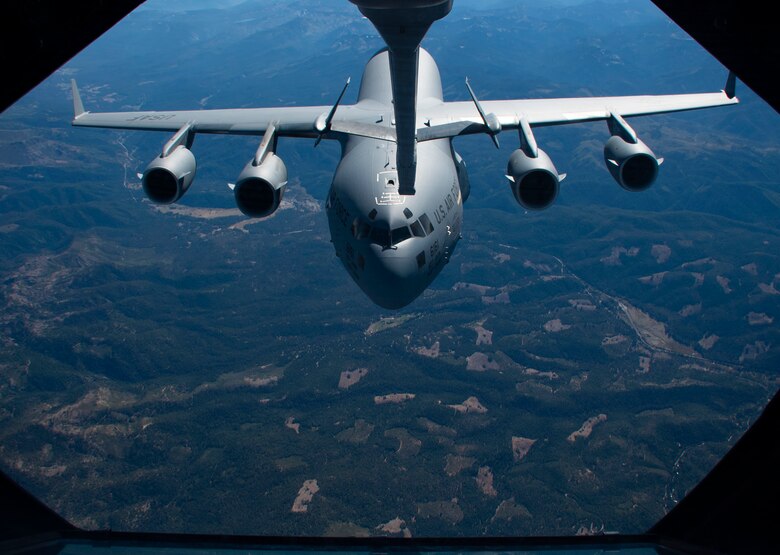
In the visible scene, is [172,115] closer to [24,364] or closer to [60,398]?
[60,398]

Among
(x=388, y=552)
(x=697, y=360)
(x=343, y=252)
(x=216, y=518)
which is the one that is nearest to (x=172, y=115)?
(x=343, y=252)

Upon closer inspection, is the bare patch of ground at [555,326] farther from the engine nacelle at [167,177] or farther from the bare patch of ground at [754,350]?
the engine nacelle at [167,177]

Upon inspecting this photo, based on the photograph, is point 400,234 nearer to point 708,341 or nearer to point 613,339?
point 613,339

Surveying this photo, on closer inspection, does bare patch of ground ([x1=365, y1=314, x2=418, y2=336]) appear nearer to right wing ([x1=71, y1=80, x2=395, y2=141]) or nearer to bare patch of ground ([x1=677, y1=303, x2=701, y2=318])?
bare patch of ground ([x1=677, y1=303, x2=701, y2=318])

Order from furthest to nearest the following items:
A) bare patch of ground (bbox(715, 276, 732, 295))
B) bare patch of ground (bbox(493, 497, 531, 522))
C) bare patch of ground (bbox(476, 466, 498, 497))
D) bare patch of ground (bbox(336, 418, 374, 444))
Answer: bare patch of ground (bbox(715, 276, 732, 295)) → bare patch of ground (bbox(336, 418, 374, 444)) → bare patch of ground (bbox(476, 466, 498, 497)) → bare patch of ground (bbox(493, 497, 531, 522))

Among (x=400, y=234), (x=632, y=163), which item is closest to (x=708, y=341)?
(x=632, y=163)

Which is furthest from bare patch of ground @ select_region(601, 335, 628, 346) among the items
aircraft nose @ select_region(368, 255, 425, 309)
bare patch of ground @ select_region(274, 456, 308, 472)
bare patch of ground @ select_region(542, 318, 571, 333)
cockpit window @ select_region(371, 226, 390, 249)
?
cockpit window @ select_region(371, 226, 390, 249)
